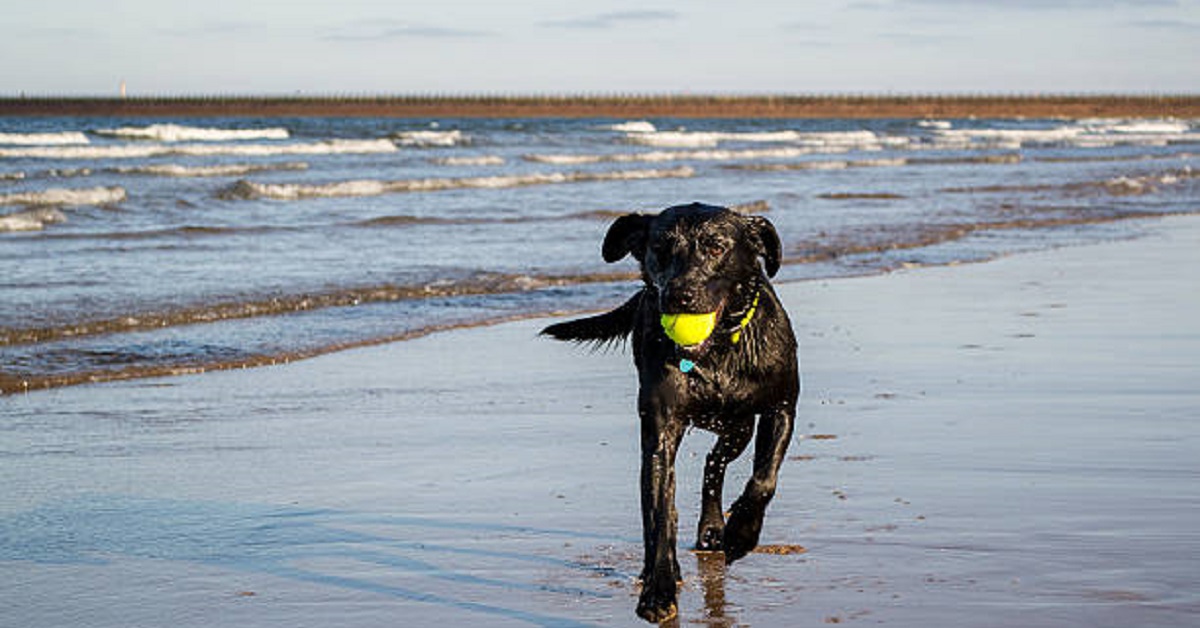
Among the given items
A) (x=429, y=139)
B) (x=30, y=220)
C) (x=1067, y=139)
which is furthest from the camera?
(x=1067, y=139)

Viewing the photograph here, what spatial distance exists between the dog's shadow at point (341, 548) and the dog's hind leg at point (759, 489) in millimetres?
344

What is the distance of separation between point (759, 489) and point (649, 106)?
10990 cm

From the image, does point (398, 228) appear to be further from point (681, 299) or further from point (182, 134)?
point (182, 134)

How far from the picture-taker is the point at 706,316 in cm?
438

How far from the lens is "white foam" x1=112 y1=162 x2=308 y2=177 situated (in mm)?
29797

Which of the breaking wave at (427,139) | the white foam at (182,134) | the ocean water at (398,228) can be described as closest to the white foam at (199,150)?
the ocean water at (398,228)

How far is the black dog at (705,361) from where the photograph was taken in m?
4.36

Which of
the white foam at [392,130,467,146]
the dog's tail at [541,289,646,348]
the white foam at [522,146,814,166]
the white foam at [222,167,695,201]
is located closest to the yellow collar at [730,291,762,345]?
the dog's tail at [541,289,646,348]

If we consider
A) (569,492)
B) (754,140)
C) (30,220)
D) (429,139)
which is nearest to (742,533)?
(569,492)

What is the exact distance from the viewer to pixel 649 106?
11344cm

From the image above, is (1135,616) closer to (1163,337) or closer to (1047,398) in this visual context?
(1047,398)

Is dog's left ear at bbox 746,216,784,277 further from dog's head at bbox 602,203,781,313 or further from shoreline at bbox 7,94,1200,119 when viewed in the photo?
shoreline at bbox 7,94,1200,119

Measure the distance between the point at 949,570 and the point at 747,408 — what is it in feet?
2.45

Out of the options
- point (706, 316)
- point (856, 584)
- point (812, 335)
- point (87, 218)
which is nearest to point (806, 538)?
point (856, 584)
